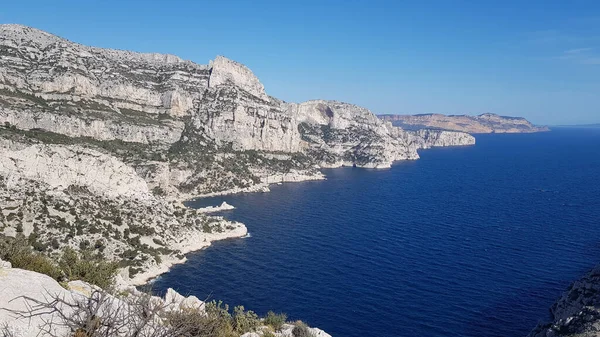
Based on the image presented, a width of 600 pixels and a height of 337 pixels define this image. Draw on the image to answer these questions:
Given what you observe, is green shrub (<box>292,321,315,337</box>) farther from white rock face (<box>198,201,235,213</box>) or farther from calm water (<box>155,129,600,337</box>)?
white rock face (<box>198,201,235,213</box>)

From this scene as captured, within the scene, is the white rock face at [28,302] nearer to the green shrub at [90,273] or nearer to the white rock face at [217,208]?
the green shrub at [90,273]

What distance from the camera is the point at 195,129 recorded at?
12519 cm

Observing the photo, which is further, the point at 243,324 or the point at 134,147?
the point at 134,147

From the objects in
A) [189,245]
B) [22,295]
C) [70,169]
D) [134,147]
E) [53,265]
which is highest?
[134,147]

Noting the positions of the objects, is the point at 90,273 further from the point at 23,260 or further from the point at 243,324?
the point at 243,324

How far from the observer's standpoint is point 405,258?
198 feet

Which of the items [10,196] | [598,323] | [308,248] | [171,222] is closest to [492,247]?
[308,248]

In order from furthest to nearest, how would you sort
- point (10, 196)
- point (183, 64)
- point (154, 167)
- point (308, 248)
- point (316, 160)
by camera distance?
1. point (316, 160)
2. point (183, 64)
3. point (154, 167)
4. point (308, 248)
5. point (10, 196)

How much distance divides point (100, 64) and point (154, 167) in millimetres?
43542

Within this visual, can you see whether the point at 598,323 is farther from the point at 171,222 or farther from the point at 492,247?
the point at 171,222

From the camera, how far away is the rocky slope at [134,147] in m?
54.1

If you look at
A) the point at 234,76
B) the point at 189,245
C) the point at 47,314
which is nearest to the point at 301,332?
the point at 47,314

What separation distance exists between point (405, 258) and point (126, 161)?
59352 millimetres

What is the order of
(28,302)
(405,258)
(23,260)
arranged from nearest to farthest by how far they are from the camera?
(28,302) < (23,260) < (405,258)
